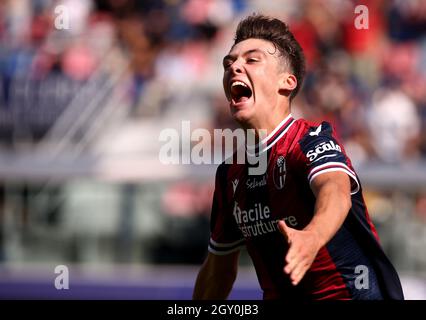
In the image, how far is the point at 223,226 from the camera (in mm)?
5223

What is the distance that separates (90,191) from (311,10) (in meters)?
3.84

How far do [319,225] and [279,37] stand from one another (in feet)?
4.82

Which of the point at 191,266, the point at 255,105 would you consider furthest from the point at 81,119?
the point at 255,105

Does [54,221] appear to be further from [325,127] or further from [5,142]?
[325,127]

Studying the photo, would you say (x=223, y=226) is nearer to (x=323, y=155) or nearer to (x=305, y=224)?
(x=305, y=224)

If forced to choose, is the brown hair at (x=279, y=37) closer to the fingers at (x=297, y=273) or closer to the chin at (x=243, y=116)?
the chin at (x=243, y=116)

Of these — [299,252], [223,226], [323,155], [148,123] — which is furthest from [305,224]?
[148,123]

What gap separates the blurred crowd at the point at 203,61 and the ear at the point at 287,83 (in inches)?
243

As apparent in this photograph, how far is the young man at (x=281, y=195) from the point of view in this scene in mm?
4510

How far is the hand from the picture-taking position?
3.59 metres

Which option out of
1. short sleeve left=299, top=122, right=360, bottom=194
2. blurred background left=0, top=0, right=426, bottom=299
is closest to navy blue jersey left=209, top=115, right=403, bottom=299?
short sleeve left=299, top=122, right=360, bottom=194

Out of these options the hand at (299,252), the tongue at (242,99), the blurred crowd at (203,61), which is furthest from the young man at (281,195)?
the blurred crowd at (203,61)

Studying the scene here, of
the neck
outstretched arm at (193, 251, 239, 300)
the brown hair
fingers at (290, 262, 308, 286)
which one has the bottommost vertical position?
fingers at (290, 262, 308, 286)

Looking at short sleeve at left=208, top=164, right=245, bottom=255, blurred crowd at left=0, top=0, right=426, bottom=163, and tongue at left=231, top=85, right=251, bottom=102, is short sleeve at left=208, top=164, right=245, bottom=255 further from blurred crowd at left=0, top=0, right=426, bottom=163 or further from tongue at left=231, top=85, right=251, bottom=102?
blurred crowd at left=0, top=0, right=426, bottom=163
